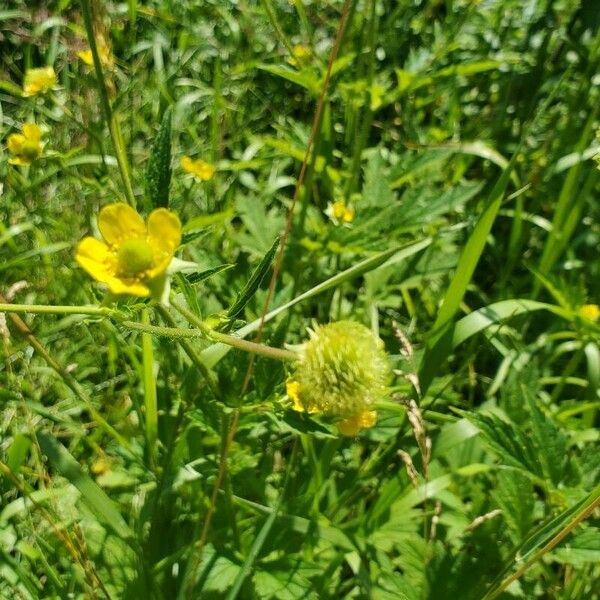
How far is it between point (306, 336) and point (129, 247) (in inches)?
34.6

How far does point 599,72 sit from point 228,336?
2190mm

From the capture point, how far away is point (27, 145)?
5.77ft

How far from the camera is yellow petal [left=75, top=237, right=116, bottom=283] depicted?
3.32 feet

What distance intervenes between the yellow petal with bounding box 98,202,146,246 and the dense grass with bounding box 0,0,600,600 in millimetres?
64

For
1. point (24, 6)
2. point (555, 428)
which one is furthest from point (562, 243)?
point (24, 6)

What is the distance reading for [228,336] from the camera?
3.25ft

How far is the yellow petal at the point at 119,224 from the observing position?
103 centimetres

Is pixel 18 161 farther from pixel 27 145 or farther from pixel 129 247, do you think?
pixel 129 247

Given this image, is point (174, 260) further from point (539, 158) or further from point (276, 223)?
point (539, 158)

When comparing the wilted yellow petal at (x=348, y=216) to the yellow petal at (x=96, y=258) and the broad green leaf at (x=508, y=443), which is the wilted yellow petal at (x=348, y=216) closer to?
the broad green leaf at (x=508, y=443)

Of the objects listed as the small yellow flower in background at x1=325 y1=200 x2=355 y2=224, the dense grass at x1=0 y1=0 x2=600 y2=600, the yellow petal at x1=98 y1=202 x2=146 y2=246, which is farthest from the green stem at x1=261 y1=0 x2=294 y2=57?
the yellow petal at x1=98 y1=202 x2=146 y2=246

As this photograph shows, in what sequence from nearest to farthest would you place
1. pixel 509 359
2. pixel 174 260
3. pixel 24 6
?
pixel 174 260 < pixel 509 359 < pixel 24 6

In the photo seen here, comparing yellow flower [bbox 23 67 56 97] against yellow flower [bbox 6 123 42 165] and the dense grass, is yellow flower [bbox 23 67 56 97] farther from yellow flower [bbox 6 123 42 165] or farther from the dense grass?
yellow flower [bbox 6 123 42 165]

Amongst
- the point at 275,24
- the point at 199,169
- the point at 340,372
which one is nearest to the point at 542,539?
the point at 340,372
